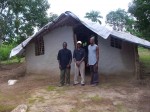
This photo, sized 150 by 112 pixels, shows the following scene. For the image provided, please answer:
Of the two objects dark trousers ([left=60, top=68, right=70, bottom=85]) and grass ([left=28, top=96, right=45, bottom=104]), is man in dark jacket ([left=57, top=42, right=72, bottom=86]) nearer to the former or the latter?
dark trousers ([left=60, top=68, right=70, bottom=85])

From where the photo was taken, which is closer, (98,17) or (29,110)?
(29,110)

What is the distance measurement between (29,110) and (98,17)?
60.8 meters

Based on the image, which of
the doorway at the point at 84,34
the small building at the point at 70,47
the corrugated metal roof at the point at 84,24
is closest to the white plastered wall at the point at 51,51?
the small building at the point at 70,47

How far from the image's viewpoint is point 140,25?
22.7 metres

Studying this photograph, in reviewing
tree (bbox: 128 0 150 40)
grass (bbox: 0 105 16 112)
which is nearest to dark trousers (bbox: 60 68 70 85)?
grass (bbox: 0 105 16 112)

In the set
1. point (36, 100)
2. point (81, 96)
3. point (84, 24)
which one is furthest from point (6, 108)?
point (84, 24)

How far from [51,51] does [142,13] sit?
8198mm

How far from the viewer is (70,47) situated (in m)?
15.4

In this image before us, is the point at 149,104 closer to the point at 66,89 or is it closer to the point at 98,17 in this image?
the point at 66,89

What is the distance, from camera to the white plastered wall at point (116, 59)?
1458 centimetres

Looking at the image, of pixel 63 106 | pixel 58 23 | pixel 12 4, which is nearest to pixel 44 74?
pixel 58 23

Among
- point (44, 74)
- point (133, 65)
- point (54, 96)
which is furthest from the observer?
point (44, 74)

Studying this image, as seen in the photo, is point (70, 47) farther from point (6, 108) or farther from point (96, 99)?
point (6, 108)

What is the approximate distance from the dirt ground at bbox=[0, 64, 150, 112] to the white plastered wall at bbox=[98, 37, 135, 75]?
1.24ft
